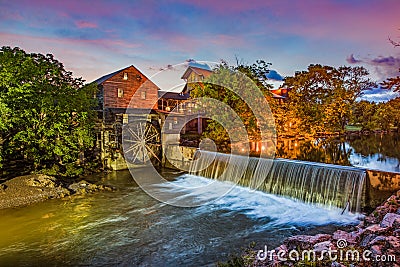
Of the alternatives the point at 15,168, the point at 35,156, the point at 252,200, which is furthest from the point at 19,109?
the point at 252,200

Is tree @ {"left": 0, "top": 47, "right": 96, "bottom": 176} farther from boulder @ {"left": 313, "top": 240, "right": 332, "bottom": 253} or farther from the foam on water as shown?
boulder @ {"left": 313, "top": 240, "right": 332, "bottom": 253}

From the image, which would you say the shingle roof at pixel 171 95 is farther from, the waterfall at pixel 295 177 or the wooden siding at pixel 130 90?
the waterfall at pixel 295 177

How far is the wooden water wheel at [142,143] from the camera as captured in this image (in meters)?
15.3

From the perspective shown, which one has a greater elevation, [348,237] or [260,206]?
[348,237]

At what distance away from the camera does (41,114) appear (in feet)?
37.9

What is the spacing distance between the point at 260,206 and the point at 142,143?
8.53 m

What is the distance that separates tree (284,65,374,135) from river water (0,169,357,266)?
17428 millimetres

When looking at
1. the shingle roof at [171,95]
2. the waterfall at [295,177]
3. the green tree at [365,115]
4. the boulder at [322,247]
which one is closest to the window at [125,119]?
the waterfall at [295,177]

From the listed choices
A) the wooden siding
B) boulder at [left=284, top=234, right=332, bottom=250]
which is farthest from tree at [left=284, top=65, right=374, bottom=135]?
boulder at [left=284, top=234, right=332, bottom=250]

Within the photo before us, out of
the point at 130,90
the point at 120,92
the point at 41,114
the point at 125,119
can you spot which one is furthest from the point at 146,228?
the point at 130,90

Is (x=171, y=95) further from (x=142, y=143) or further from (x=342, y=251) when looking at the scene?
(x=342, y=251)

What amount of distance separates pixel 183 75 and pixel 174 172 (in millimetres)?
18324

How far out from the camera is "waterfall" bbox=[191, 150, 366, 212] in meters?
7.71

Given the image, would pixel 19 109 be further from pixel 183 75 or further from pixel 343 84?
pixel 343 84
